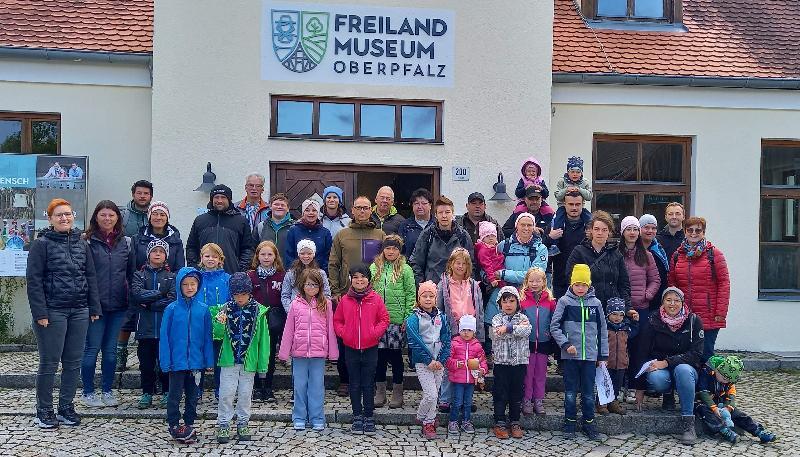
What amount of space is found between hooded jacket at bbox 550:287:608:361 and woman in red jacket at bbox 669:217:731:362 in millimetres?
1316

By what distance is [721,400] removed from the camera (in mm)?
6152

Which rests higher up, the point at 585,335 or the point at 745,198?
the point at 745,198

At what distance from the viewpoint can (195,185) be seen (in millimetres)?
8172

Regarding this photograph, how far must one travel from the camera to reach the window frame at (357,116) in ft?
27.6

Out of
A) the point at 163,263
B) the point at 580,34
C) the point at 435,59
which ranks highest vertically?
the point at 580,34

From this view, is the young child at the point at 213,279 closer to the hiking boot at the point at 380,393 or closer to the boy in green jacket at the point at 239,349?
the boy in green jacket at the point at 239,349

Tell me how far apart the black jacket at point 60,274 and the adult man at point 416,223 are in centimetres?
281

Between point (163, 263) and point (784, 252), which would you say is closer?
point (163, 263)

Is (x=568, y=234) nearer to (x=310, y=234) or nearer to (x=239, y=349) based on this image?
(x=310, y=234)

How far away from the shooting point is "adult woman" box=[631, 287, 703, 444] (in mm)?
6125

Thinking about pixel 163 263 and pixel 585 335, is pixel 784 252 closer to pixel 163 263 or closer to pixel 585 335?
pixel 585 335

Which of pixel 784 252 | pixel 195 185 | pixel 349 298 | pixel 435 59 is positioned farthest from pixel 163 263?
pixel 784 252

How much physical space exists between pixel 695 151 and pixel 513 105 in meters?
2.81

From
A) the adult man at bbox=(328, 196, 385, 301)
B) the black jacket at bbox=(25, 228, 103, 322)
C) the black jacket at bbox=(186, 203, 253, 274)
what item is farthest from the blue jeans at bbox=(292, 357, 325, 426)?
the black jacket at bbox=(25, 228, 103, 322)
